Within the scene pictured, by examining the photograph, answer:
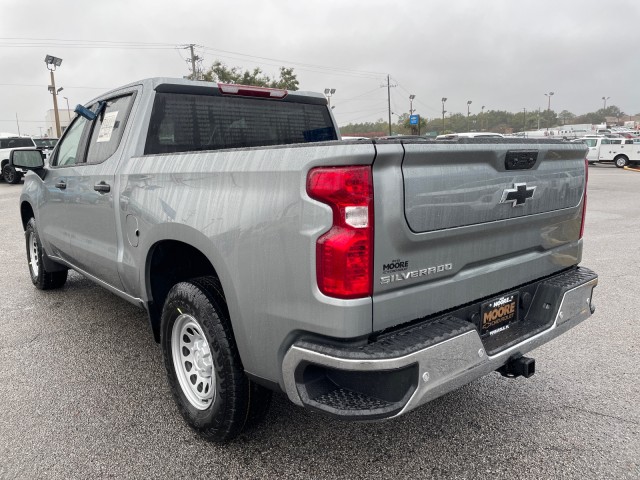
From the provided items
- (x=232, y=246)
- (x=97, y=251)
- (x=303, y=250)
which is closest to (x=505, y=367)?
(x=303, y=250)

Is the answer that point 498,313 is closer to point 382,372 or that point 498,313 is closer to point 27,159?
point 382,372

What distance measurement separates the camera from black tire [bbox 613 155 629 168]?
96.9 feet

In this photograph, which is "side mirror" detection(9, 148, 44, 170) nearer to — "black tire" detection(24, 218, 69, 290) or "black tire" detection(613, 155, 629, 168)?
"black tire" detection(24, 218, 69, 290)

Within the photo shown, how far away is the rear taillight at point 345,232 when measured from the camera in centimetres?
192

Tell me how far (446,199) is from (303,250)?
0.64 metres

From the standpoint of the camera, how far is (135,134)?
130 inches

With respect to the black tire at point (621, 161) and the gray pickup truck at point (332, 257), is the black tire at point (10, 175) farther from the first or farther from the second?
the black tire at point (621, 161)

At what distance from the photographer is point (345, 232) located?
6.36ft

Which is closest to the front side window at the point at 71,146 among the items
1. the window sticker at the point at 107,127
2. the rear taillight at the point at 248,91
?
the window sticker at the point at 107,127

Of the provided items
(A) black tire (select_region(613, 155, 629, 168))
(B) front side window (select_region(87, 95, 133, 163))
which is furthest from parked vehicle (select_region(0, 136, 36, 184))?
(A) black tire (select_region(613, 155, 629, 168))

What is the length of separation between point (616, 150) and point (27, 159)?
32010 millimetres

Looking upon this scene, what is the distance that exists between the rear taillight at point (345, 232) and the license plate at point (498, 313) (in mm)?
824

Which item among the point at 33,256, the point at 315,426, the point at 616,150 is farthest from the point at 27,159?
the point at 616,150

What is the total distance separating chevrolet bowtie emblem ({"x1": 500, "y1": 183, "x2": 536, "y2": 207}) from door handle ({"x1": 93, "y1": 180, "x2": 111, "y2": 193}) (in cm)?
240
